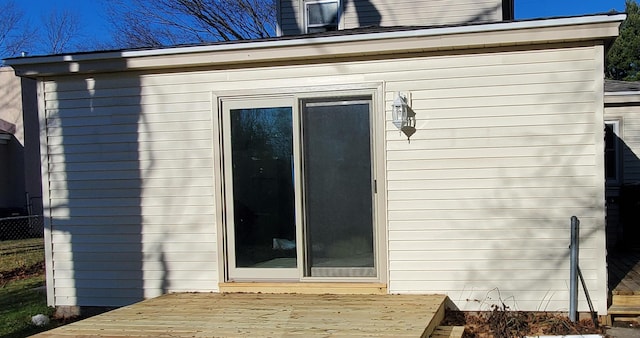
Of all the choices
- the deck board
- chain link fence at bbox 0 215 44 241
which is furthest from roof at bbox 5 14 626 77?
chain link fence at bbox 0 215 44 241

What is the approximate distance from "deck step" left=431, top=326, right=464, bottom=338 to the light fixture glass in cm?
183

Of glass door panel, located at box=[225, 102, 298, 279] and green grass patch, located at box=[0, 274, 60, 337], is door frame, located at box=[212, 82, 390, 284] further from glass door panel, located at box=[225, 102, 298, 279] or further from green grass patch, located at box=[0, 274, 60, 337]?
green grass patch, located at box=[0, 274, 60, 337]

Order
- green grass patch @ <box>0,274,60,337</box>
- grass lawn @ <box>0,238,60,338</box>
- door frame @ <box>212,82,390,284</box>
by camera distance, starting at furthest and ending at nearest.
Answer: grass lawn @ <box>0,238,60,338</box> < green grass patch @ <box>0,274,60,337</box> < door frame @ <box>212,82,390,284</box>

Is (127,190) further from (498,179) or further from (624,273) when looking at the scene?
(624,273)

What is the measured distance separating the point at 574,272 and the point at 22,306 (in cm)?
600

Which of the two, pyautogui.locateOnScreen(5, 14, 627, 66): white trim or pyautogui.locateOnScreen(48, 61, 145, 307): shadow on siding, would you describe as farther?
pyautogui.locateOnScreen(48, 61, 145, 307): shadow on siding

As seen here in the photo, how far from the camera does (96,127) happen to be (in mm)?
5621

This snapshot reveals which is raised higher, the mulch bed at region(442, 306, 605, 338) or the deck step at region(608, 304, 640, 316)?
the deck step at region(608, 304, 640, 316)

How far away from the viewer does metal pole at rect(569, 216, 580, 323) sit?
4.52 meters

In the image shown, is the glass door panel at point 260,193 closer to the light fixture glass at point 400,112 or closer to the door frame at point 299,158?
Answer: the door frame at point 299,158

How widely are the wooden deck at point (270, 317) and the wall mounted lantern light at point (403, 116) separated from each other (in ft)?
5.17

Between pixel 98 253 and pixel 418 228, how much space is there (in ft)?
11.2

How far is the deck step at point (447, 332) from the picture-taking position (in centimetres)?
416

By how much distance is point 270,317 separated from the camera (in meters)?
4.34
